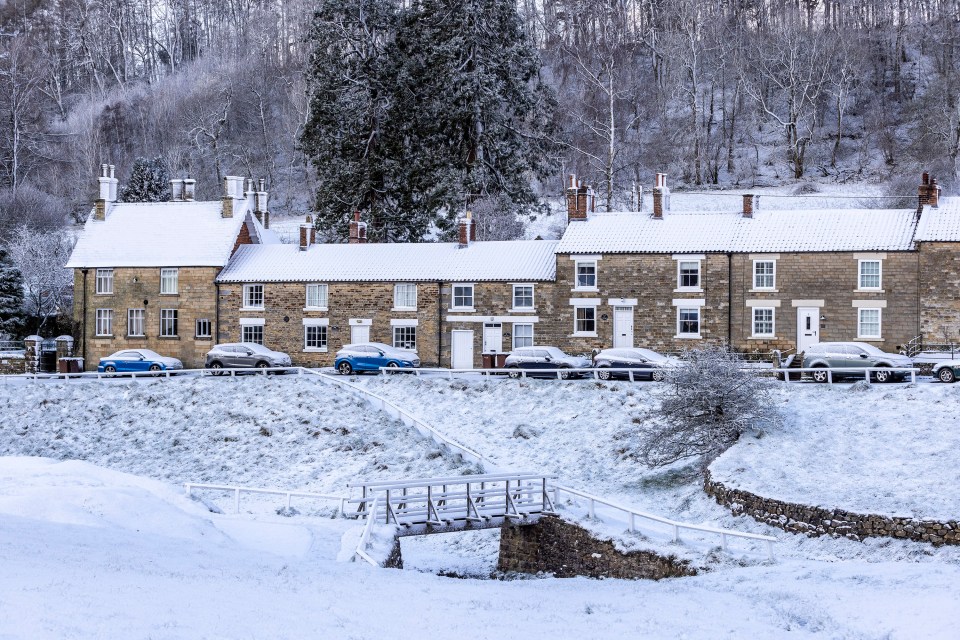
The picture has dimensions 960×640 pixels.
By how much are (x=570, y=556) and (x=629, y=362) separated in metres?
17.2

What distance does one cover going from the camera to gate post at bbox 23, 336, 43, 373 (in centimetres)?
5509

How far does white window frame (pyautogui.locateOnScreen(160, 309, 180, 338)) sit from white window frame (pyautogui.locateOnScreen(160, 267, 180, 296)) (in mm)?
861

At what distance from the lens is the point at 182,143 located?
324 feet

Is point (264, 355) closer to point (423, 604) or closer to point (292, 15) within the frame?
point (423, 604)

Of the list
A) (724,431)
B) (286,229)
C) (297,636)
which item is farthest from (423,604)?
(286,229)

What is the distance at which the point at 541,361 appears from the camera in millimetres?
44594

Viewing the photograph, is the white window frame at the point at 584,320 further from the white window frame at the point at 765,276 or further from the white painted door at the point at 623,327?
the white window frame at the point at 765,276

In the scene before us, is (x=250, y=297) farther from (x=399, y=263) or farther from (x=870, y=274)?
(x=870, y=274)

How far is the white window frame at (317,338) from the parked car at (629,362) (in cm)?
1399

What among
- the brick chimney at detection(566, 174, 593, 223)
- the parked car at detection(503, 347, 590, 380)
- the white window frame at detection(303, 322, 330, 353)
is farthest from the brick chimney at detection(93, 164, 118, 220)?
the parked car at detection(503, 347, 590, 380)

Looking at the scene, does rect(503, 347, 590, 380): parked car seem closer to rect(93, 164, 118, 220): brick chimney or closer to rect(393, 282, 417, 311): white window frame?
rect(393, 282, 417, 311): white window frame

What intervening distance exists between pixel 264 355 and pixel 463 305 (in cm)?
890

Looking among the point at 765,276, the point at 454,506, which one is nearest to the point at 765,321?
the point at 765,276

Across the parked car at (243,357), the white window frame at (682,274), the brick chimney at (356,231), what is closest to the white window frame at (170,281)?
the parked car at (243,357)
